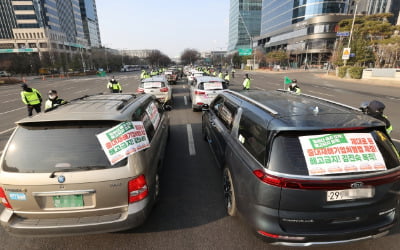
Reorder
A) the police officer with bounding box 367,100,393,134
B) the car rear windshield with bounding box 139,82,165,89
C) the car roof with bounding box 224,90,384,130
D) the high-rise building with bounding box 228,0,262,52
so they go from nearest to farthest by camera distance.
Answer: the car roof with bounding box 224,90,384,130 < the police officer with bounding box 367,100,393,134 < the car rear windshield with bounding box 139,82,165,89 < the high-rise building with bounding box 228,0,262,52

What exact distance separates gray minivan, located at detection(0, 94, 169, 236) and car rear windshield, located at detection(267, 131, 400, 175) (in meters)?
1.57

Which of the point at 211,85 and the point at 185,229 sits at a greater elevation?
the point at 211,85

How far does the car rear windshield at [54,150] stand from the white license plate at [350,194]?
2.17 m

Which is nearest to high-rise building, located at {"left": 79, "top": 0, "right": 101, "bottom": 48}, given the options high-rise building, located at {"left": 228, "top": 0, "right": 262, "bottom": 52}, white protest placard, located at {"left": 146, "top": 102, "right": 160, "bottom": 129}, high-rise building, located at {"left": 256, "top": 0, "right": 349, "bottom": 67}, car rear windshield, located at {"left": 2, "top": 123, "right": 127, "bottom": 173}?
high-rise building, located at {"left": 228, "top": 0, "right": 262, "bottom": 52}

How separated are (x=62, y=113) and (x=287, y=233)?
9.71ft

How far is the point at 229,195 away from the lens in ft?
10.3

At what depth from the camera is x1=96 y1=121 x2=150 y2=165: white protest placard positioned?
2309mm

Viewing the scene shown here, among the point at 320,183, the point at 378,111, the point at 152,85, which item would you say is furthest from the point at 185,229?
the point at 152,85

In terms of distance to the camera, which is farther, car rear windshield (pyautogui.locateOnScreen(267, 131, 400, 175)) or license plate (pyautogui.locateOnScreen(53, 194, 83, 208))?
license plate (pyautogui.locateOnScreen(53, 194, 83, 208))

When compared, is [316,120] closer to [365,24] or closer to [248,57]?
[365,24]

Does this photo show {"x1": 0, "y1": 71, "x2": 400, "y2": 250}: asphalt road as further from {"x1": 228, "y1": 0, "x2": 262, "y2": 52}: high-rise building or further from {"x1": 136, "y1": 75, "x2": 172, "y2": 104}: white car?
{"x1": 228, "y1": 0, "x2": 262, "y2": 52}: high-rise building

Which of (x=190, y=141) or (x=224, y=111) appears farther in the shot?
(x=190, y=141)

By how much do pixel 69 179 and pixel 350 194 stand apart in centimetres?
286

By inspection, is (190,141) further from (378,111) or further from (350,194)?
(350,194)
